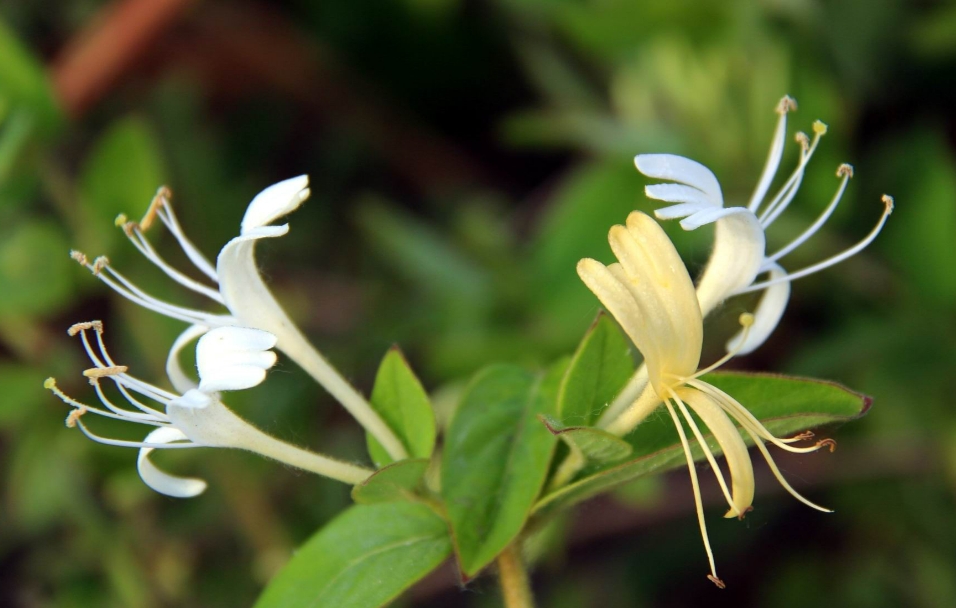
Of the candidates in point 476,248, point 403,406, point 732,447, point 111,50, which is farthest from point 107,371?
point 111,50

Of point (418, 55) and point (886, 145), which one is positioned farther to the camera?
point (418, 55)

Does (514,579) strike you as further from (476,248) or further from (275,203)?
(476,248)

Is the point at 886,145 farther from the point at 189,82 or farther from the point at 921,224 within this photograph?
the point at 189,82

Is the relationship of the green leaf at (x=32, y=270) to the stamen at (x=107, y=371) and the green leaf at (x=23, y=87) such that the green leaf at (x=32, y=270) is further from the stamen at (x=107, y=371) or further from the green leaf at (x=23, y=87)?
the stamen at (x=107, y=371)

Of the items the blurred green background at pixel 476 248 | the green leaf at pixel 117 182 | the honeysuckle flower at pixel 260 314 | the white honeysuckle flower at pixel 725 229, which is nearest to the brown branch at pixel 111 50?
the blurred green background at pixel 476 248

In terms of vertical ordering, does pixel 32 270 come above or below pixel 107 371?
above

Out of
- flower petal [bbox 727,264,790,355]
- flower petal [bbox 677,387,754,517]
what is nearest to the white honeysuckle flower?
flower petal [bbox 727,264,790,355]

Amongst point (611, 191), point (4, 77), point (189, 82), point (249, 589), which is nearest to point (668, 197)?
point (611, 191)
